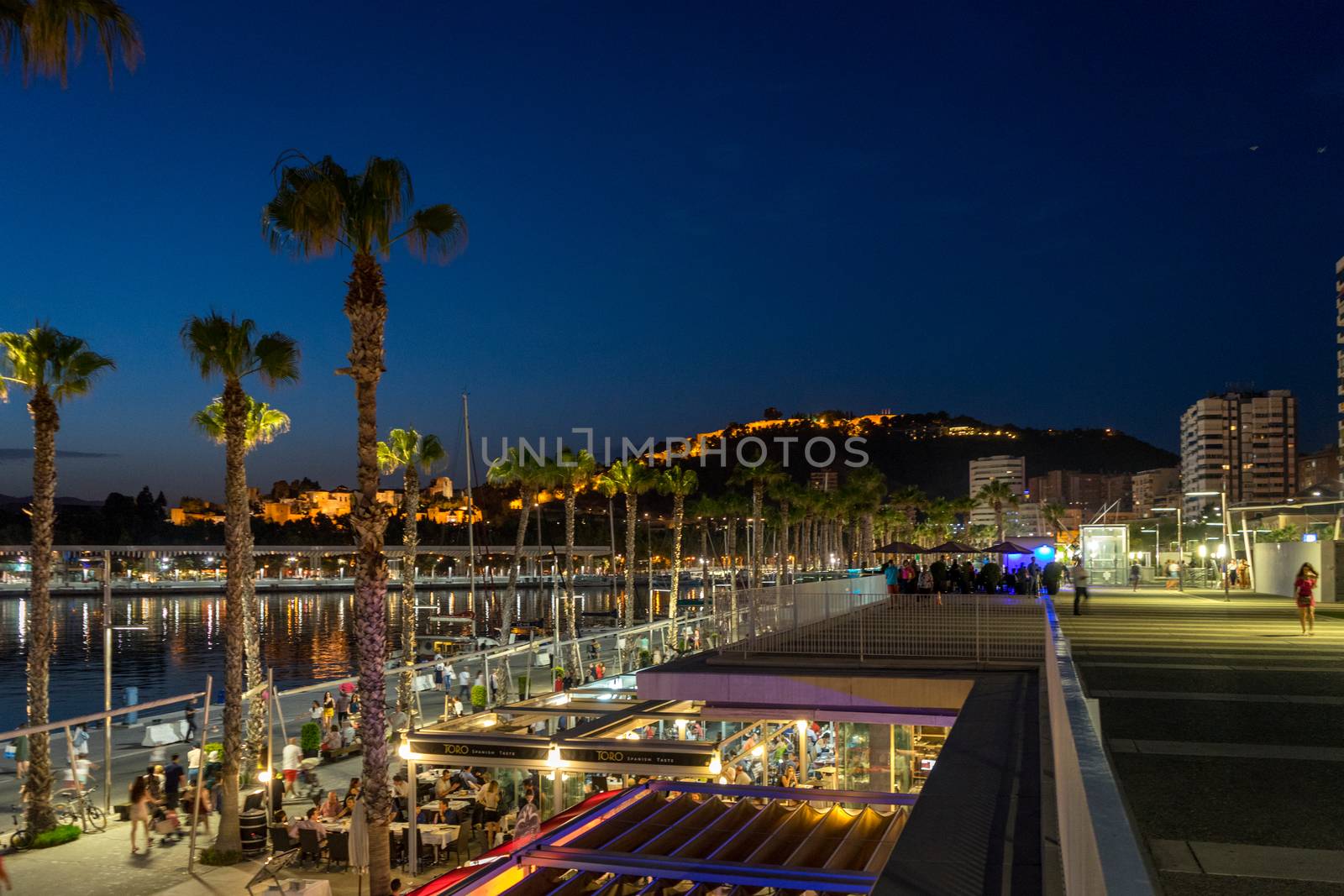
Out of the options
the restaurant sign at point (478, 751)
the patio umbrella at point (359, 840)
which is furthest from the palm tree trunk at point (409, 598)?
the restaurant sign at point (478, 751)

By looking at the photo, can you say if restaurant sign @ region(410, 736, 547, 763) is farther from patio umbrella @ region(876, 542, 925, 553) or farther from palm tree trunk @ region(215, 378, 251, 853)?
patio umbrella @ region(876, 542, 925, 553)

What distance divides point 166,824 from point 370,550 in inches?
307

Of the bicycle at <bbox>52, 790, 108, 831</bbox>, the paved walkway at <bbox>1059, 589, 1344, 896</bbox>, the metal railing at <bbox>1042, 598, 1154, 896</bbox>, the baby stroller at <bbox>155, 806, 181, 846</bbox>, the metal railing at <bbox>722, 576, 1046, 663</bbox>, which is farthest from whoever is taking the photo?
the bicycle at <bbox>52, 790, 108, 831</bbox>

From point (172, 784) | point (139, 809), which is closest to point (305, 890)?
point (139, 809)

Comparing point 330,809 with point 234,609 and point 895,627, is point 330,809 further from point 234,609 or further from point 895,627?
point 895,627

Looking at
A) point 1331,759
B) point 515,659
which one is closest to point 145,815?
point 1331,759

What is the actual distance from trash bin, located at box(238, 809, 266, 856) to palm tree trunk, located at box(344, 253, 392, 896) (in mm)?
3621

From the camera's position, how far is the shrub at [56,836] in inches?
725

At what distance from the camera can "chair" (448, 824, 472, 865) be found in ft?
58.6

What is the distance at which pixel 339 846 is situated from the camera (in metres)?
17.6

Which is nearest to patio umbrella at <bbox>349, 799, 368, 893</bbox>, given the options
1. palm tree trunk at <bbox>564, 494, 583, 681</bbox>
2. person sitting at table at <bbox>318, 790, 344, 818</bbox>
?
person sitting at table at <bbox>318, 790, 344, 818</bbox>

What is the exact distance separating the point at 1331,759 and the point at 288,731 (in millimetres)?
30905

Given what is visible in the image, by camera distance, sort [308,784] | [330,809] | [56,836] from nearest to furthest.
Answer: [56,836] < [330,809] < [308,784]

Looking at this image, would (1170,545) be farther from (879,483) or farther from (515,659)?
(515,659)
